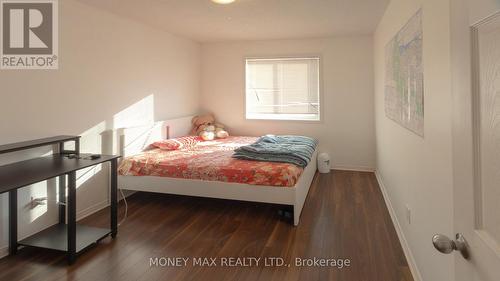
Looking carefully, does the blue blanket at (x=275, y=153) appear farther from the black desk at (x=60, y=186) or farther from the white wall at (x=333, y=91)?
the black desk at (x=60, y=186)

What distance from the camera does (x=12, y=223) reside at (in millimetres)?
2504

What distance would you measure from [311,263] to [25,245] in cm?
225

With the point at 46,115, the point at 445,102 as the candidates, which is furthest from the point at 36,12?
the point at 445,102

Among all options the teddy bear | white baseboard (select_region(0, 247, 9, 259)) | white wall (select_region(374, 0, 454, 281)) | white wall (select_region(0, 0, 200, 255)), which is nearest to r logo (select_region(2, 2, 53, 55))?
white wall (select_region(0, 0, 200, 255))

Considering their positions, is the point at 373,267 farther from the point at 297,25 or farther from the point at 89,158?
the point at 297,25

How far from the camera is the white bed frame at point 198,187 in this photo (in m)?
3.02

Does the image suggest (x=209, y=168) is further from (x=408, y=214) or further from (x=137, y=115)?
(x=408, y=214)

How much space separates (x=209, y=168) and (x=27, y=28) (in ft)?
6.82

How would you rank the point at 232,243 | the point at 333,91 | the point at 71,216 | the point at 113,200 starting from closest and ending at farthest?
the point at 71,216 < the point at 232,243 < the point at 113,200 < the point at 333,91

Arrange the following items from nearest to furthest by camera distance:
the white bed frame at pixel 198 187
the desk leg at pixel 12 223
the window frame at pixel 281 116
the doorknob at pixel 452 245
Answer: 1. the doorknob at pixel 452 245
2. the desk leg at pixel 12 223
3. the white bed frame at pixel 198 187
4. the window frame at pixel 281 116

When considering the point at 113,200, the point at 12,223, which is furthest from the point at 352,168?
the point at 12,223

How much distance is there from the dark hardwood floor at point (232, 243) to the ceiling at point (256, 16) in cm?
220

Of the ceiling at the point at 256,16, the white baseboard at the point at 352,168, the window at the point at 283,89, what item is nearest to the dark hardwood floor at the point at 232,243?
the white baseboard at the point at 352,168

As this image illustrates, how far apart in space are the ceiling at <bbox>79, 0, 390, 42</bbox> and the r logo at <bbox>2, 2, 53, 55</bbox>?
44cm
